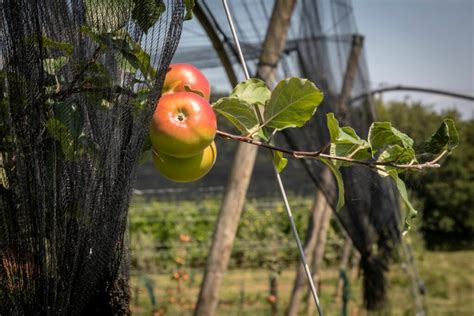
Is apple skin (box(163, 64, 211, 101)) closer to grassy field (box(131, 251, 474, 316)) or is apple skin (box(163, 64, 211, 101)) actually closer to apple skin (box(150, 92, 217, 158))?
apple skin (box(150, 92, 217, 158))

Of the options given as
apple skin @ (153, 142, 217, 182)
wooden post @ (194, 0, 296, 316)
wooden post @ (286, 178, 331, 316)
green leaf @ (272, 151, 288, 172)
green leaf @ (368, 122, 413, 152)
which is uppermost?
green leaf @ (368, 122, 413, 152)

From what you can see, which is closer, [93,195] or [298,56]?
[93,195]

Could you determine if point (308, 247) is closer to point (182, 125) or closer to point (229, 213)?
point (229, 213)

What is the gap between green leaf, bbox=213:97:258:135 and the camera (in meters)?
0.91

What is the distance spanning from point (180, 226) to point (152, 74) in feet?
31.6

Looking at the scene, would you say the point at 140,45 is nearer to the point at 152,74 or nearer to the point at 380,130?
the point at 152,74

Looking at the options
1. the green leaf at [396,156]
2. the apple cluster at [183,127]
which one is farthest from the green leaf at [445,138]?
the apple cluster at [183,127]

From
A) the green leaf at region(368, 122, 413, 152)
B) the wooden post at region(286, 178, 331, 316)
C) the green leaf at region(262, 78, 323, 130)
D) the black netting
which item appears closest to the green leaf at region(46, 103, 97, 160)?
the black netting

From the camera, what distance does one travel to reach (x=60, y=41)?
798 millimetres

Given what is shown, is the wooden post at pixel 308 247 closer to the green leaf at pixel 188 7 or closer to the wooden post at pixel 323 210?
the wooden post at pixel 323 210

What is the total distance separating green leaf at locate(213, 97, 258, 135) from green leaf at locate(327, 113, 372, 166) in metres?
0.10

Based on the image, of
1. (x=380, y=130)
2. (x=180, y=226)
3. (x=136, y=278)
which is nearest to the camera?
(x=380, y=130)

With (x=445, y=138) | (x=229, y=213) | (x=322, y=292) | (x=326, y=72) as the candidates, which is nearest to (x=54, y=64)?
(x=445, y=138)

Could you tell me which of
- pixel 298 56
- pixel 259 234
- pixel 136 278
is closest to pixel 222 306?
pixel 136 278
